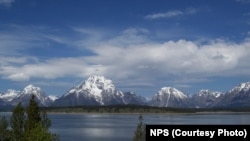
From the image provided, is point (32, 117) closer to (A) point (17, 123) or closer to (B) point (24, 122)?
(B) point (24, 122)

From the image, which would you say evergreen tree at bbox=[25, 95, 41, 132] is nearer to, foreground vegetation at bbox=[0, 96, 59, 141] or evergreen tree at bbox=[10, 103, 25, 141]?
foreground vegetation at bbox=[0, 96, 59, 141]

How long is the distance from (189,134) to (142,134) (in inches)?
1926

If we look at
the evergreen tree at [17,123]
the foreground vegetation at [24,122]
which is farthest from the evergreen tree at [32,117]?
the evergreen tree at [17,123]

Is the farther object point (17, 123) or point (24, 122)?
point (24, 122)

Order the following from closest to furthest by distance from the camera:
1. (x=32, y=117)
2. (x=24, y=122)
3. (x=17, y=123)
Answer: (x=32, y=117)
(x=17, y=123)
(x=24, y=122)

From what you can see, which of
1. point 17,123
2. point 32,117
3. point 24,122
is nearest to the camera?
point 32,117

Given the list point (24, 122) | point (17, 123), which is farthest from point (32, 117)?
point (17, 123)

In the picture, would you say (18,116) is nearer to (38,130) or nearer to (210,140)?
(38,130)

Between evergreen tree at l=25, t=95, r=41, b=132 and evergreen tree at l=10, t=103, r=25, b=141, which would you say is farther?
evergreen tree at l=10, t=103, r=25, b=141

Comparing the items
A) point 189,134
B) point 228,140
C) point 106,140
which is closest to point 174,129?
point 189,134

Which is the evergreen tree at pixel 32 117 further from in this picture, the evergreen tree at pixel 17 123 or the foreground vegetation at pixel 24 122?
the evergreen tree at pixel 17 123

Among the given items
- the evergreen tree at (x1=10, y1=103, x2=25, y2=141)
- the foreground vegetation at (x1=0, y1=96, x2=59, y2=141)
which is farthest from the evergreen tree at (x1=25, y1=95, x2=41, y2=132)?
the evergreen tree at (x1=10, y1=103, x2=25, y2=141)

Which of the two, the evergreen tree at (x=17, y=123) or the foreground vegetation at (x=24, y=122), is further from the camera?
the evergreen tree at (x=17, y=123)

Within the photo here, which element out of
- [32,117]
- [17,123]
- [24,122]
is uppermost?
[32,117]
